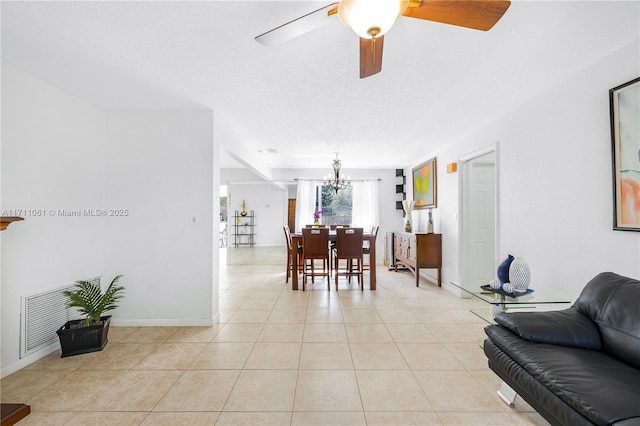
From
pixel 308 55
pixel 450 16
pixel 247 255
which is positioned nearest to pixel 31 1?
pixel 308 55

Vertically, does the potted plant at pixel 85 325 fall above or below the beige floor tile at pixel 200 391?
above

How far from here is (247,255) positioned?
7934mm

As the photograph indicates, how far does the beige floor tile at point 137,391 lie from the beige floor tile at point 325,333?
1.16m

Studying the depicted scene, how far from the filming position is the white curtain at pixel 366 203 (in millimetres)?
6660

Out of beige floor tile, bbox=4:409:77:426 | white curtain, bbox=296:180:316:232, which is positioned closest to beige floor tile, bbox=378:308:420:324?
beige floor tile, bbox=4:409:77:426

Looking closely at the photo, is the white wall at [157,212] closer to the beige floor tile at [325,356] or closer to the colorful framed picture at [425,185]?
the beige floor tile at [325,356]

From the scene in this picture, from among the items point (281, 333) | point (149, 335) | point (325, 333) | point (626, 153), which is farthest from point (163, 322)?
point (626, 153)

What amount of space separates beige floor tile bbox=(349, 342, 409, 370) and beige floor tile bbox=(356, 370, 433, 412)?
0.24 ft

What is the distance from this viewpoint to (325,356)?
242 cm

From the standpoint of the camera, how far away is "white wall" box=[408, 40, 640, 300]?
1.96m

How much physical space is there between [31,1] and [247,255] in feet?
22.4

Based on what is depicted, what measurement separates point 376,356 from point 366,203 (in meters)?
4.55

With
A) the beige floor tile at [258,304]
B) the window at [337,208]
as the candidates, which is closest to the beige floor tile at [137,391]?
the beige floor tile at [258,304]

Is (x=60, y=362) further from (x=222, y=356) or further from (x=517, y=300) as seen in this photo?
(x=517, y=300)
